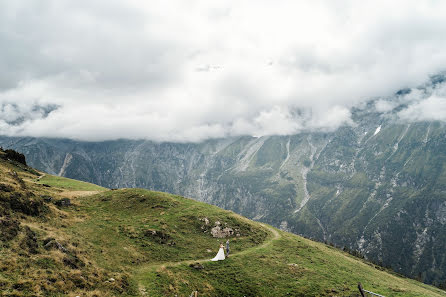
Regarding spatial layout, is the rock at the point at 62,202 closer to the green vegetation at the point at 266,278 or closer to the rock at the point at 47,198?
the rock at the point at 47,198

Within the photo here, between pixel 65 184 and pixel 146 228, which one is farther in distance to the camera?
pixel 65 184

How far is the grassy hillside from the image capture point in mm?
24641

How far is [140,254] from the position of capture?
127 feet

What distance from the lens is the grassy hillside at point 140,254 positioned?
24.6 metres

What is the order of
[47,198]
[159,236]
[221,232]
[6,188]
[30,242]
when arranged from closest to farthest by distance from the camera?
[30,242], [6,188], [159,236], [47,198], [221,232]

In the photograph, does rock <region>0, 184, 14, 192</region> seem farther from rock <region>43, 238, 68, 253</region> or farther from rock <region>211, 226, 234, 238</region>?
rock <region>211, 226, 234, 238</region>

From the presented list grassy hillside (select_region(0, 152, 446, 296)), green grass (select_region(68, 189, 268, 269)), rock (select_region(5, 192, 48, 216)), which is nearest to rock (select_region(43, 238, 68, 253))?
grassy hillside (select_region(0, 152, 446, 296))

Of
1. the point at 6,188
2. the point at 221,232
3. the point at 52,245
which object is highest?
the point at 6,188

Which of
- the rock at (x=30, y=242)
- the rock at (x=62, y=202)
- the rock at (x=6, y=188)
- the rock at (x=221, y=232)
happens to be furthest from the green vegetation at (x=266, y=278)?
the rock at (x=62, y=202)

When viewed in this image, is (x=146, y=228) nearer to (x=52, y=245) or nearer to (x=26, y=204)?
(x=26, y=204)

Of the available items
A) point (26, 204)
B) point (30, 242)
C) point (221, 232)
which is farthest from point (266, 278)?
point (26, 204)

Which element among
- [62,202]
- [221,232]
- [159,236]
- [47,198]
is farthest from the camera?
[221,232]

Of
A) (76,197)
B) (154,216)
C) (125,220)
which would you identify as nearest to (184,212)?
(154,216)

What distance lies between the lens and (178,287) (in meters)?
31.4
